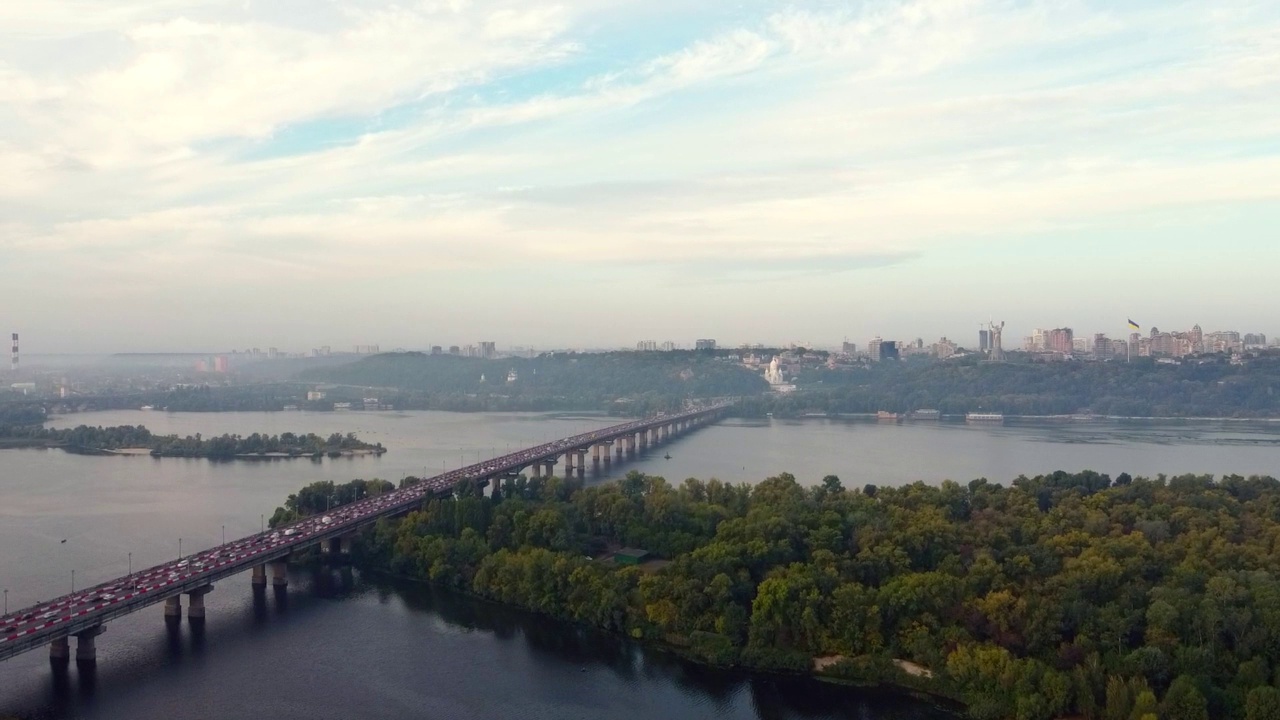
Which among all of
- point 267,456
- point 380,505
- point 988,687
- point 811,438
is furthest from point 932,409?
point 988,687

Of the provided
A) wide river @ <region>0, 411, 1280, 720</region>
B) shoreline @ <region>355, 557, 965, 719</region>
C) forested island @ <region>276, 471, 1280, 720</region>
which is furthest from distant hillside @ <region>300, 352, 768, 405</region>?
shoreline @ <region>355, 557, 965, 719</region>

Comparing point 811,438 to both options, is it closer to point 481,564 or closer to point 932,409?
point 932,409

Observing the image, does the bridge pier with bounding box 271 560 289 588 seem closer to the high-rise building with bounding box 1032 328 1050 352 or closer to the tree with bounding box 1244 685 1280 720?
the tree with bounding box 1244 685 1280 720

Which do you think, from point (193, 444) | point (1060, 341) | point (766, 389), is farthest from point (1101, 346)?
point (193, 444)

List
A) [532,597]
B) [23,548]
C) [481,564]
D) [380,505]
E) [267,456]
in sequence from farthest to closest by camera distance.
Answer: [267,456]
[380,505]
[23,548]
[481,564]
[532,597]

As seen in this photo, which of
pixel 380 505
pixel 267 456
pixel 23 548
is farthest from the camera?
pixel 267 456

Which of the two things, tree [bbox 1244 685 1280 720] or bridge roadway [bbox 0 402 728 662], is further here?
bridge roadway [bbox 0 402 728 662]

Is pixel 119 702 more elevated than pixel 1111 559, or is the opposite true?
pixel 1111 559
